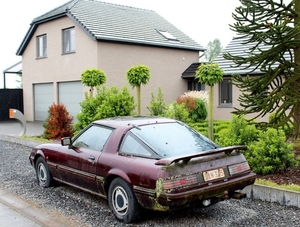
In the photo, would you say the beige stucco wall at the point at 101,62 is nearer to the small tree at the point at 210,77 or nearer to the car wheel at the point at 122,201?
the small tree at the point at 210,77

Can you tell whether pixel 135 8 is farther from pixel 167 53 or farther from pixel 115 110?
pixel 115 110

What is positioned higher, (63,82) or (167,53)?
(167,53)

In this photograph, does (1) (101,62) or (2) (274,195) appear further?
(1) (101,62)

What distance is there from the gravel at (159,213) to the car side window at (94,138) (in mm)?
942

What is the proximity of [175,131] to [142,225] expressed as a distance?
5.02ft

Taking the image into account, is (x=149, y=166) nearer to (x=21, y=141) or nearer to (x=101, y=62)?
(x=21, y=141)

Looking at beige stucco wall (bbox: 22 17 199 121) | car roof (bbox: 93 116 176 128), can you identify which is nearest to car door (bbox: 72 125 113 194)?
car roof (bbox: 93 116 176 128)

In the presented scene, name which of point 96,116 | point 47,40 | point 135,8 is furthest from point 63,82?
point 96,116

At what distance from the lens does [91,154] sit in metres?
5.96

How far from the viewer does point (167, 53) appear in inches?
873

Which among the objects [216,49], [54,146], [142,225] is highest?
[216,49]

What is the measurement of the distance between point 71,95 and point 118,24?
4722 mm

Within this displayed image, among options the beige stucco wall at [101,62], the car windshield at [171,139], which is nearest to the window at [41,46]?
the beige stucco wall at [101,62]

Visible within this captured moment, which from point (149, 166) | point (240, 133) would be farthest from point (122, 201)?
point (240, 133)
